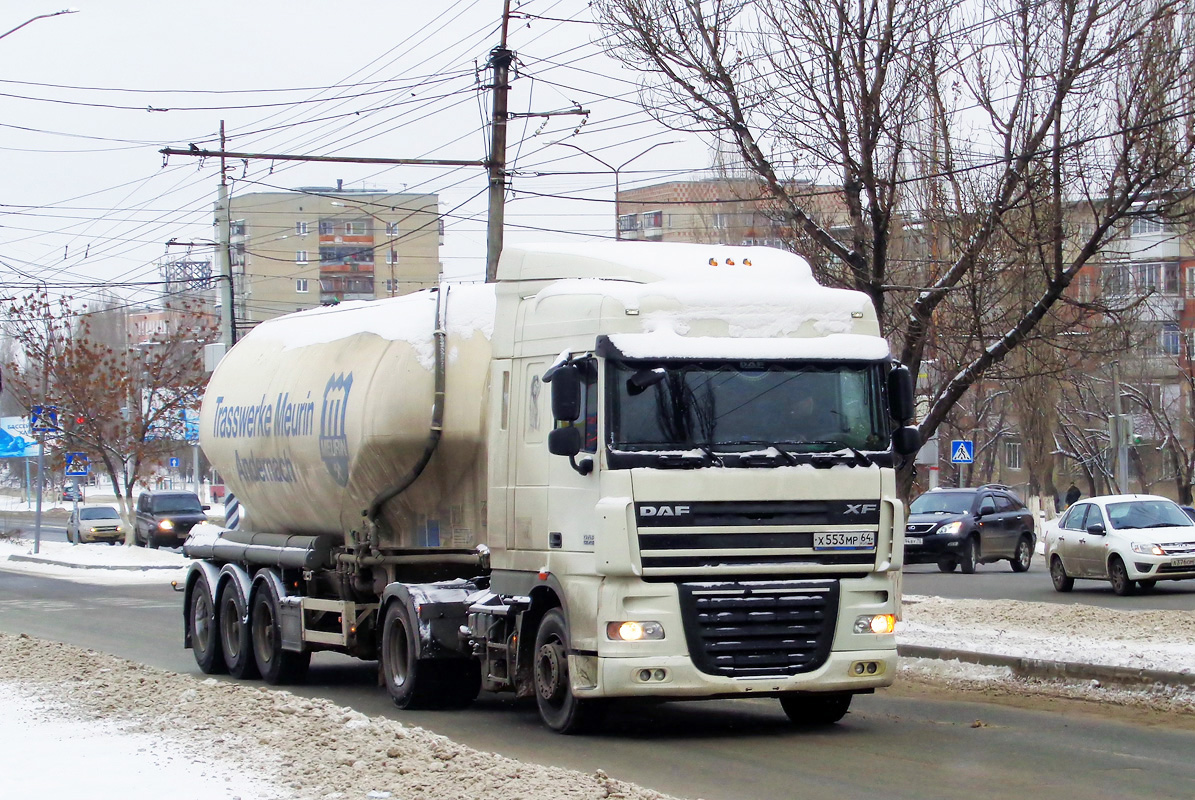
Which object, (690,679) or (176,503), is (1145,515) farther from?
(176,503)

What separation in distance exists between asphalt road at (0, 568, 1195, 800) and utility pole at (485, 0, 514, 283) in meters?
8.58

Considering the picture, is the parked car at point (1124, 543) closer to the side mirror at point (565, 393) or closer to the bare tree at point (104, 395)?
the side mirror at point (565, 393)

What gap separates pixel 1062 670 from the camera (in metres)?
13.8

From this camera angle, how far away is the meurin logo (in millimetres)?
13680

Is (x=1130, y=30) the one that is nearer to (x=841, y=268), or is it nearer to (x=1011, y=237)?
(x=1011, y=237)

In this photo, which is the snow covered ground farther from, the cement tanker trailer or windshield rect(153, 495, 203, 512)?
windshield rect(153, 495, 203, 512)

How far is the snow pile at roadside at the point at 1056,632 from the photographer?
14.4 metres

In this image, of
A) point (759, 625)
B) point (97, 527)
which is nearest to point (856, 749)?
point (759, 625)

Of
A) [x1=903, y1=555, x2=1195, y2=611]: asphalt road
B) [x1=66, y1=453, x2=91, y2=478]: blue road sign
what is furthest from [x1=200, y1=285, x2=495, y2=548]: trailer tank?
[x1=66, y1=453, x2=91, y2=478]: blue road sign

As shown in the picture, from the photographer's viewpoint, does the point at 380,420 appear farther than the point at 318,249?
No

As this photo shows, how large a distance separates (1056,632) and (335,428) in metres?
8.43

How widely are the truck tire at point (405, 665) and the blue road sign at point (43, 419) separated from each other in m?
29.8

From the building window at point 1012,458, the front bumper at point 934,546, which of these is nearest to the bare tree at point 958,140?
the front bumper at point 934,546

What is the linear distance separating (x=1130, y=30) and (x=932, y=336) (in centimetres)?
404
